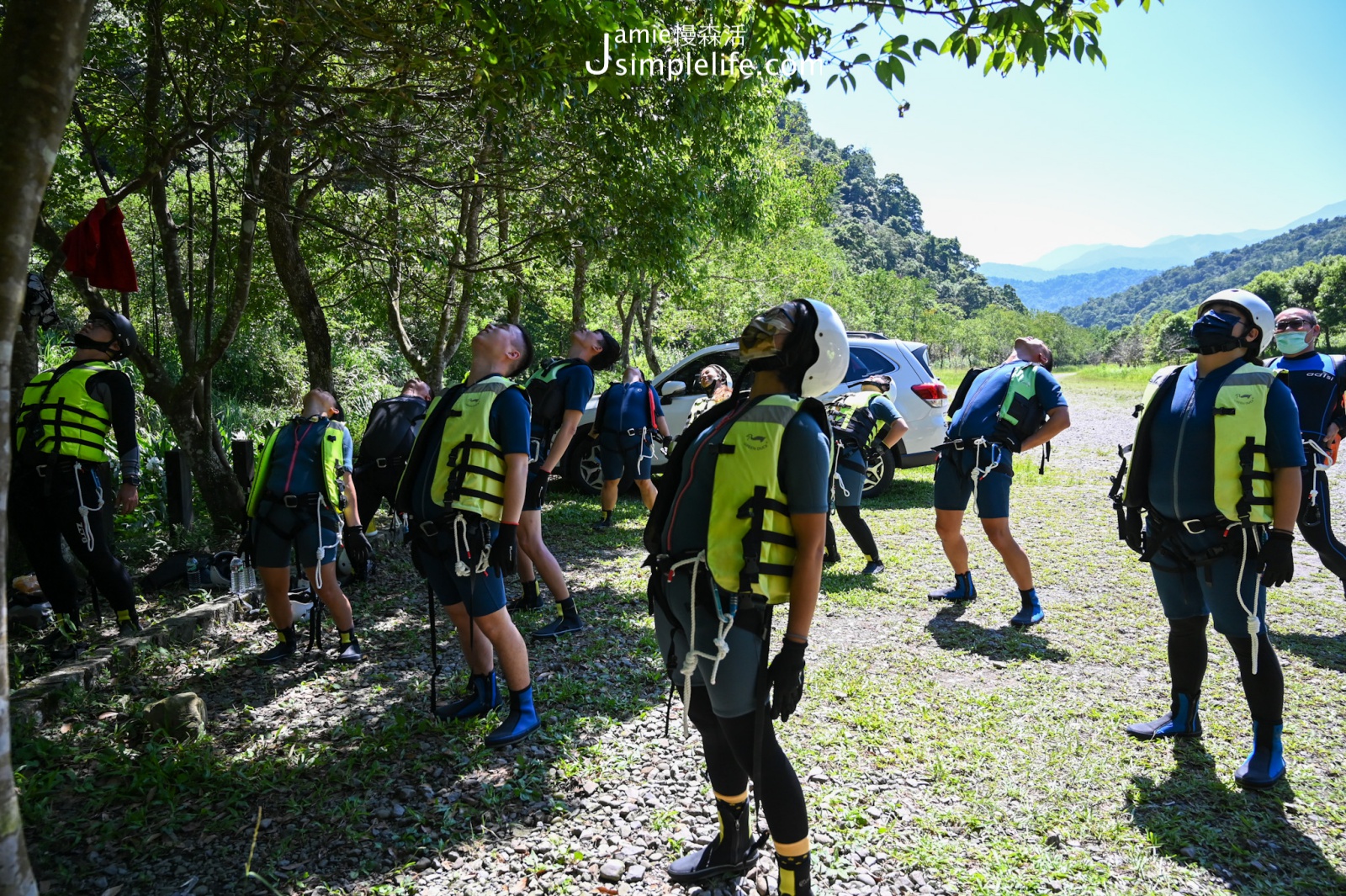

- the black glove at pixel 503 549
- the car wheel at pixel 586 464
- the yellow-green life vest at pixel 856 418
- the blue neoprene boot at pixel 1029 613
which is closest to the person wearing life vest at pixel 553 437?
the black glove at pixel 503 549

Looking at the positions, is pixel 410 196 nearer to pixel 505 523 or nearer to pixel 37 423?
pixel 37 423

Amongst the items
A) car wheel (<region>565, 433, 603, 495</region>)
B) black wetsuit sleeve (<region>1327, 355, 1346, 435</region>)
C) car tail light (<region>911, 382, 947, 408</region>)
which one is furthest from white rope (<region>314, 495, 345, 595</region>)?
car tail light (<region>911, 382, 947, 408</region>)

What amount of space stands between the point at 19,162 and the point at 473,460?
1971 millimetres

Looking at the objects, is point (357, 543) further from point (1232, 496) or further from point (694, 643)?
point (1232, 496)

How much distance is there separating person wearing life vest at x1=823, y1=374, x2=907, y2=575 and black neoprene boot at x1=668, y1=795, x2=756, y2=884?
3655 millimetres

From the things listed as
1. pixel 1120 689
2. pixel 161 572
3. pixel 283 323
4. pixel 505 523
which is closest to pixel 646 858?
pixel 505 523

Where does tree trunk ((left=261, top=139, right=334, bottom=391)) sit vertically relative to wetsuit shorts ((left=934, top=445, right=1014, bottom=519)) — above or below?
above

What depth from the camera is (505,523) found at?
12.1ft

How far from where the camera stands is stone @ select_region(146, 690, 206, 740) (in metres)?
3.85

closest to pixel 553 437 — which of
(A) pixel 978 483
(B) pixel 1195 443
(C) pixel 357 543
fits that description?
(C) pixel 357 543

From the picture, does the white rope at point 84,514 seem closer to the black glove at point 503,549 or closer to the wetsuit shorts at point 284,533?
the wetsuit shorts at point 284,533

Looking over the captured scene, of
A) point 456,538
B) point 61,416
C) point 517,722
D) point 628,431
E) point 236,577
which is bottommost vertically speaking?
point 517,722

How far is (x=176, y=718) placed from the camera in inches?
152

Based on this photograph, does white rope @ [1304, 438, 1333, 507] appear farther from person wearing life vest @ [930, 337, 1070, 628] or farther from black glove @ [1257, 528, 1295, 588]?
black glove @ [1257, 528, 1295, 588]
